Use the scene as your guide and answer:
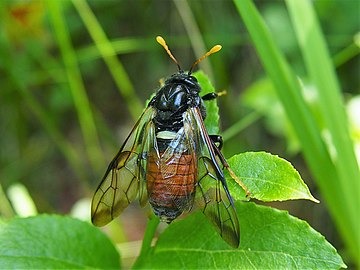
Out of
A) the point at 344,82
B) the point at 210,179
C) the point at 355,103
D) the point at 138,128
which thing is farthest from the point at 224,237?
the point at 344,82

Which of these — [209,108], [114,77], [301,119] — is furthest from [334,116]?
[114,77]

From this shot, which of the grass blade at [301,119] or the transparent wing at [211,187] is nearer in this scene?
the transparent wing at [211,187]

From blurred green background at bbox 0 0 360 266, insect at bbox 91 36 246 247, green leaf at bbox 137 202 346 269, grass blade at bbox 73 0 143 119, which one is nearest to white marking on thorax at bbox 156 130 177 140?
insect at bbox 91 36 246 247

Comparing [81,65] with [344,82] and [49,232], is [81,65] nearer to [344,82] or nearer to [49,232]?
[344,82]

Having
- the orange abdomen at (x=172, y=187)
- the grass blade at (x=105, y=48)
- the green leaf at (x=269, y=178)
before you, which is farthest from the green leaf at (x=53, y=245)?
the grass blade at (x=105, y=48)

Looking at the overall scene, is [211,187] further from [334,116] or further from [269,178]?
[334,116]

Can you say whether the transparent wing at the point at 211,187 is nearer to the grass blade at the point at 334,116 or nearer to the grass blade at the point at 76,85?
the grass blade at the point at 334,116
